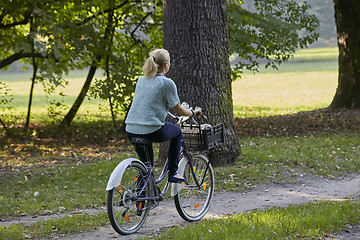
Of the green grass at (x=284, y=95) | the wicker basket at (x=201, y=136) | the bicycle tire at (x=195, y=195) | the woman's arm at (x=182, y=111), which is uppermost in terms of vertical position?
the woman's arm at (x=182, y=111)

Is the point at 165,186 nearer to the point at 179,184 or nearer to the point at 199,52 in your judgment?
the point at 179,184

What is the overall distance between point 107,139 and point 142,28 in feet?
12.9

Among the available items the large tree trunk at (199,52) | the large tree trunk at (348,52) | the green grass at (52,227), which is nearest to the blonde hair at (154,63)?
the green grass at (52,227)

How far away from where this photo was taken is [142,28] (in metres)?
18.2

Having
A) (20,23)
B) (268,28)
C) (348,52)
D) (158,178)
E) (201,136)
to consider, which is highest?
(20,23)

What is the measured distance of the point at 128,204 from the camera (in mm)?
5832

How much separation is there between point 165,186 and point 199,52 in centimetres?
378

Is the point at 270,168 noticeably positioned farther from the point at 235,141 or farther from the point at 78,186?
the point at 78,186

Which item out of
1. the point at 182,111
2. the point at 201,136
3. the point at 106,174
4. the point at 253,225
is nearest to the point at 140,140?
the point at 182,111

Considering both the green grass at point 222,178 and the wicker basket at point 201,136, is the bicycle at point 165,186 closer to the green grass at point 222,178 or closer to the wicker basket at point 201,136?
the wicker basket at point 201,136

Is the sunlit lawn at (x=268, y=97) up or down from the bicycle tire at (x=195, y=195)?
down

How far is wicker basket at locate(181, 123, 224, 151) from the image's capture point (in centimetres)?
626

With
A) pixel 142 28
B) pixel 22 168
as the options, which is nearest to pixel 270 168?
pixel 22 168

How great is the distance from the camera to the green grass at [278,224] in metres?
5.84
